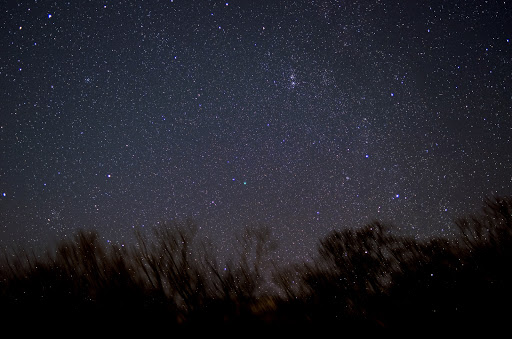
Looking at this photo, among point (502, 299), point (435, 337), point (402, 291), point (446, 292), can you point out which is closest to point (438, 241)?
point (402, 291)

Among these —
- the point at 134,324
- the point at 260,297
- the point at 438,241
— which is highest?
the point at 134,324

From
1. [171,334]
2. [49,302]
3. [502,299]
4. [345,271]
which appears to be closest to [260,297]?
[345,271]

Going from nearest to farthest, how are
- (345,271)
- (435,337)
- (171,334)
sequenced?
(435,337)
(171,334)
(345,271)

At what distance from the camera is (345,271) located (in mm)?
25703

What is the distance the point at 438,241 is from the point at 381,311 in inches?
525

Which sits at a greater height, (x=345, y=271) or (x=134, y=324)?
(x=134, y=324)

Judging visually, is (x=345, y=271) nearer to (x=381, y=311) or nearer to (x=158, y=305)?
(x=381, y=311)

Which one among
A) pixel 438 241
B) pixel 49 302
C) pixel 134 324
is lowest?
pixel 438 241

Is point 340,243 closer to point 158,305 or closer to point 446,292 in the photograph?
point 446,292

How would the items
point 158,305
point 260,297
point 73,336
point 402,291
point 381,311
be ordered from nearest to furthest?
point 73,336 < point 158,305 < point 381,311 < point 402,291 < point 260,297

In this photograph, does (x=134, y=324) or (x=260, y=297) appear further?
(x=260, y=297)

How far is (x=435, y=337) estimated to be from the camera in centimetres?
996

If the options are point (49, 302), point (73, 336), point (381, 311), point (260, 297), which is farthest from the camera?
point (260, 297)

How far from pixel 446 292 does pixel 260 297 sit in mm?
13285
